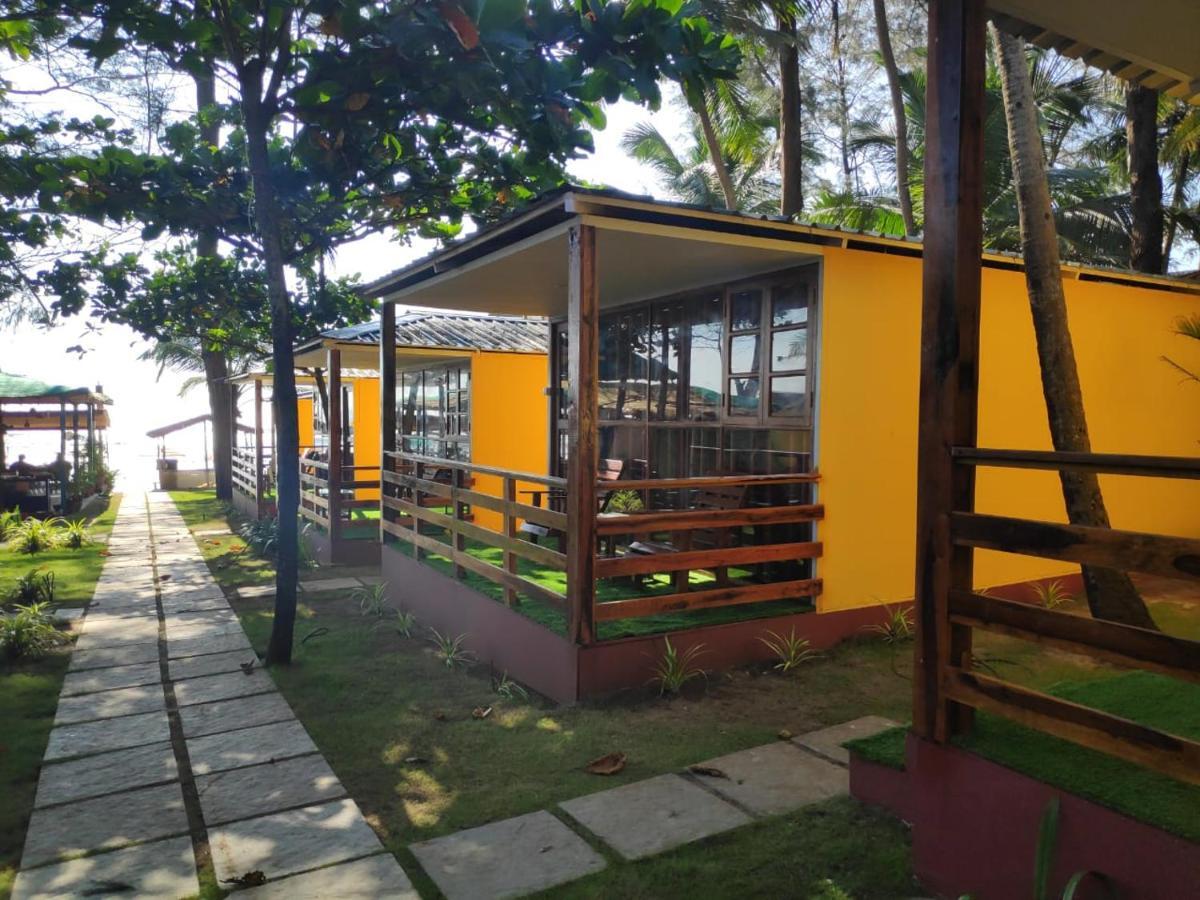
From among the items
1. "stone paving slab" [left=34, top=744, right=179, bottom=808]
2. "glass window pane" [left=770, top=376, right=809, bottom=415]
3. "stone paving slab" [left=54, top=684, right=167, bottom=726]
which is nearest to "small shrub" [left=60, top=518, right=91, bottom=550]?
"stone paving slab" [left=54, top=684, right=167, bottom=726]

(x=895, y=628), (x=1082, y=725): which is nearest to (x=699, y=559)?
(x=895, y=628)

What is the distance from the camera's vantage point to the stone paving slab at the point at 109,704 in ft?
16.4

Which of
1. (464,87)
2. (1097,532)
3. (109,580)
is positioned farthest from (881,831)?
(109,580)

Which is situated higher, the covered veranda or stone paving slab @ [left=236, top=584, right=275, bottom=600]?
the covered veranda

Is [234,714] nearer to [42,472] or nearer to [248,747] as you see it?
[248,747]

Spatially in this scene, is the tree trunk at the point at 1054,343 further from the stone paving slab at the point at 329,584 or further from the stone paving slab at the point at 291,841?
the stone paving slab at the point at 329,584

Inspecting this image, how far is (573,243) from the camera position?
4.90 meters

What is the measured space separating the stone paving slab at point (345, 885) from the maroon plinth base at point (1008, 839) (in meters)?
1.85

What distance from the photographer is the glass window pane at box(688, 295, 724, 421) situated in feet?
23.9

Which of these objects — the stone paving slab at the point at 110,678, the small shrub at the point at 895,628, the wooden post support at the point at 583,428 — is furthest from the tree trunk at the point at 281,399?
the small shrub at the point at 895,628

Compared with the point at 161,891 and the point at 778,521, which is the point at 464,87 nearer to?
the point at 778,521

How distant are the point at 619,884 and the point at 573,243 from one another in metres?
3.38

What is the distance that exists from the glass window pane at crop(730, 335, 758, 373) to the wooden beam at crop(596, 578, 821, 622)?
1.90 m

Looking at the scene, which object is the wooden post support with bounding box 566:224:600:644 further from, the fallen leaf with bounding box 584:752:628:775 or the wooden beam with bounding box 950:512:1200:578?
the wooden beam with bounding box 950:512:1200:578
